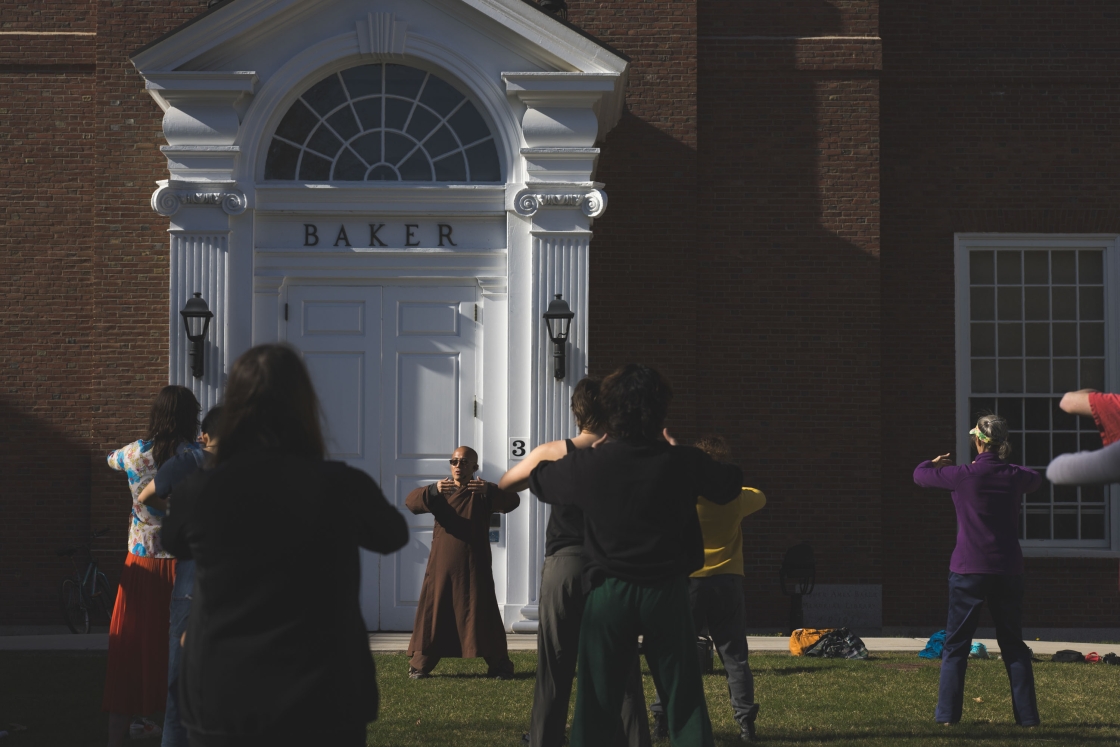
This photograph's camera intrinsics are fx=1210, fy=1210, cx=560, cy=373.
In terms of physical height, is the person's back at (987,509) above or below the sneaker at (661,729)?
above

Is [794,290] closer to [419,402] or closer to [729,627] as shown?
[419,402]

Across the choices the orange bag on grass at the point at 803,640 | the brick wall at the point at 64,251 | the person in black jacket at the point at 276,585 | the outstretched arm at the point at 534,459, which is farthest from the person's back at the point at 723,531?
the brick wall at the point at 64,251

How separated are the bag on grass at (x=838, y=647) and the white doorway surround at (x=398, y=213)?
241 cm

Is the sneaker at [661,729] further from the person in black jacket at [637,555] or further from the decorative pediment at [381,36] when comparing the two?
the decorative pediment at [381,36]

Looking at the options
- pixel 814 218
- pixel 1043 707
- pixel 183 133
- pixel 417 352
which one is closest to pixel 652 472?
pixel 1043 707

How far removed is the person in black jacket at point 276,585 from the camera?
10.4 feet

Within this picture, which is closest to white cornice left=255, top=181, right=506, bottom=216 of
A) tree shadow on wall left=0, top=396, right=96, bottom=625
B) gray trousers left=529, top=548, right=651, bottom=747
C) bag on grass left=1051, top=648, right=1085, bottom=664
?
tree shadow on wall left=0, top=396, right=96, bottom=625

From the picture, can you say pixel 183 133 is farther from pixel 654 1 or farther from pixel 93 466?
pixel 654 1

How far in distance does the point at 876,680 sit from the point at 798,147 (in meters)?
5.47

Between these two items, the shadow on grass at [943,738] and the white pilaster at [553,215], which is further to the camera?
the white pilaster at [553,215]

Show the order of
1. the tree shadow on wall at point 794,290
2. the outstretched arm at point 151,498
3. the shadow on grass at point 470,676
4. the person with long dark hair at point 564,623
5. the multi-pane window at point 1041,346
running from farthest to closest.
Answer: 1. the multi-pane window at point 1041,346
2. the tree shadow on wall at point 794,290
3. the shadow on grass at point 470,676
4. the outstretched arm at point 151,498
5. the person with long dark hair at point 564,623

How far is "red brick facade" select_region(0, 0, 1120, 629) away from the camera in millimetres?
11469

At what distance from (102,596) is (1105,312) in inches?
403

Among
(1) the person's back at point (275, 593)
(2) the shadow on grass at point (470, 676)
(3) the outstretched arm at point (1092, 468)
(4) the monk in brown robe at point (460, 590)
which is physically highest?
(3) the outstretched arm at point (1092, 468)
